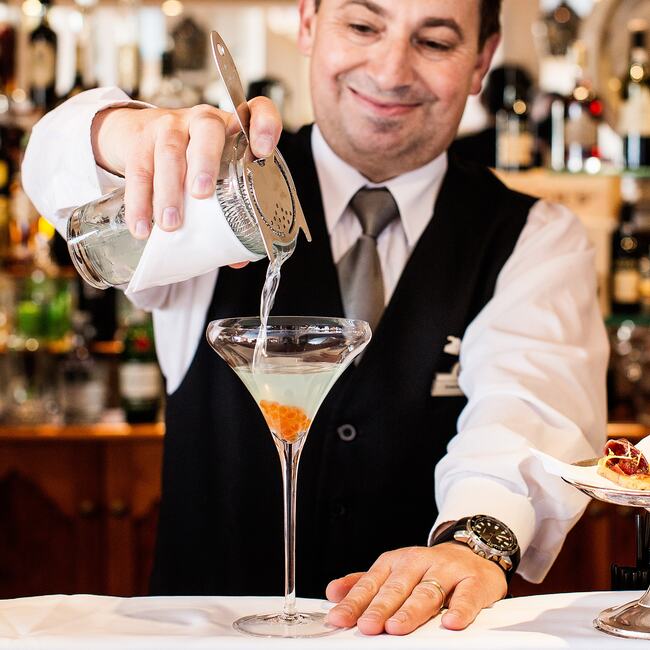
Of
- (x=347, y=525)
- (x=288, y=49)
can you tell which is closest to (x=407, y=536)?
(x=347, y=525)

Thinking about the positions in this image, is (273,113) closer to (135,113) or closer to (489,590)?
(135,113)

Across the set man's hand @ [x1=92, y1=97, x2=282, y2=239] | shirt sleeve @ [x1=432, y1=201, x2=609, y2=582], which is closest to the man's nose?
shirt sleeve @ [x1=432, y1=201, x2=609, y2=582]

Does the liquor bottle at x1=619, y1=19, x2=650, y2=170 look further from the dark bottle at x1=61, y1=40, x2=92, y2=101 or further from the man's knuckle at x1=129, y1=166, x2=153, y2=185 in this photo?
the man's knuckle at x1=129, y1=166, x2=153, y2=185

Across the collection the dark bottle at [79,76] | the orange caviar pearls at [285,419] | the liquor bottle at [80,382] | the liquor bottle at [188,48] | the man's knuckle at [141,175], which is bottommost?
the liquor bottle at [80,382]

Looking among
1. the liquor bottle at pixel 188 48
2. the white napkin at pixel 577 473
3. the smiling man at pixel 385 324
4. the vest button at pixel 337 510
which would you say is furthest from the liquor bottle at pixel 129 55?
the white napkin at pixel 577 473

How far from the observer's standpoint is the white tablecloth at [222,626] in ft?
3.34

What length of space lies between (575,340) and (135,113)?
0.79m

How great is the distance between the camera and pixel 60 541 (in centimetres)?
316

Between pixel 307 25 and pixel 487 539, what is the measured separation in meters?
1.00

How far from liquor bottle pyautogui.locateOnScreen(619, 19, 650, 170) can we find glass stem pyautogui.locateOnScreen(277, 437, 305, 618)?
236 cm

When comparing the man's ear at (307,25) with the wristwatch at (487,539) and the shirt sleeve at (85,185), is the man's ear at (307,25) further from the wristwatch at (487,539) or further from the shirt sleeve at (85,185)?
the wristwatch at (487,539)

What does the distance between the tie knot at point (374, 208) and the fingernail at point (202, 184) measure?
762mm

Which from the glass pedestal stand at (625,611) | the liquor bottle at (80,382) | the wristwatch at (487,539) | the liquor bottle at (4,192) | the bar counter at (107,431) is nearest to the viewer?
the glass pedestal stand at (625,611)

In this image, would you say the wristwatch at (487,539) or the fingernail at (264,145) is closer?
the fingernail at (264,145)
